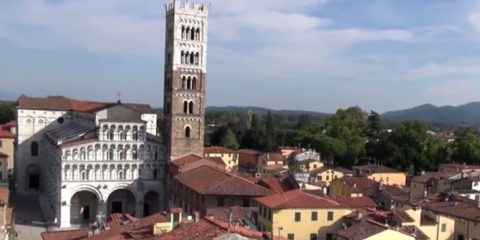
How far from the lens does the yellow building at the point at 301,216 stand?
3488 cm

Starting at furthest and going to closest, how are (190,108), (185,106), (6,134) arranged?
(6,134) → (190,108) → (185,106)

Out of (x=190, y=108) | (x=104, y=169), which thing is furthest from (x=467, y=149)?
(x=104, y=169)

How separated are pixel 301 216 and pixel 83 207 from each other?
27940 millimetres

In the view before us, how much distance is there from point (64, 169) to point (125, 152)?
5610 millimetres

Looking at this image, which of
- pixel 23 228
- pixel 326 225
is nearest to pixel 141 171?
pixel 23 228

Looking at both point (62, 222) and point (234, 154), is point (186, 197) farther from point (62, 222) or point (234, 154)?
point (234, 154)

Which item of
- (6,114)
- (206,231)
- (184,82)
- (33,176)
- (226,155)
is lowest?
(33,176)

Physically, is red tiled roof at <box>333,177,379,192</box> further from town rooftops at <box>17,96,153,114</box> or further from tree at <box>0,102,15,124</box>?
tree at <box>0,102,15,124</box>

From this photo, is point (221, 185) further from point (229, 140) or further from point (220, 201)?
point (229, 140)

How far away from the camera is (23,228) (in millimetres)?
49812

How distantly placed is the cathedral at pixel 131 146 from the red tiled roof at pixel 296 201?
2224 cm

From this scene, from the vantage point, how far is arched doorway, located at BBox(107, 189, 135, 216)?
57.4 metres

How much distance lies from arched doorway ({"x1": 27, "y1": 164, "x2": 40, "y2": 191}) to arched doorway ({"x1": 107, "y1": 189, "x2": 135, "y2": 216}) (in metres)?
17.4

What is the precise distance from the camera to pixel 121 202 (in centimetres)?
5800
